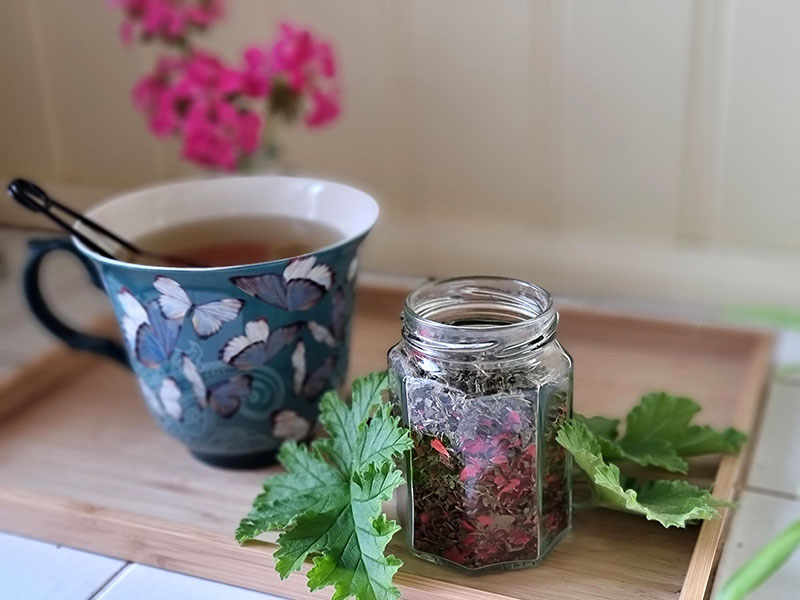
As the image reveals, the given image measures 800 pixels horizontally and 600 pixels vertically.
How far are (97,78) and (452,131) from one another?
1.35ft

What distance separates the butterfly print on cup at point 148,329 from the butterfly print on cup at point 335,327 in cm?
8

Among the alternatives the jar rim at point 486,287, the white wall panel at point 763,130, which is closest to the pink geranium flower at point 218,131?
the jar rim at point 486,287

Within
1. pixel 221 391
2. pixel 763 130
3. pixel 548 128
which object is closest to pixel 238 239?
pixel 221 391

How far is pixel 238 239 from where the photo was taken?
0.67 m

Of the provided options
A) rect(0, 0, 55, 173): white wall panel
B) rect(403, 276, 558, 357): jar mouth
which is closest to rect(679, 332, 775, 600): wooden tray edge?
rect(403, 276, 558, 357): jar mouth

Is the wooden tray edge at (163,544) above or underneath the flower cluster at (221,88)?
underneath

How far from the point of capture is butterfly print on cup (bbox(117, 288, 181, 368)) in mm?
562

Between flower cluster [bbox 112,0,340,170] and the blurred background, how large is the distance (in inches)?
4.0

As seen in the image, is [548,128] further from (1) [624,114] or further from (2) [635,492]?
(2) [635,492]

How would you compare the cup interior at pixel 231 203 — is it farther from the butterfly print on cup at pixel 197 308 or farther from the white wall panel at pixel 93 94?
the white wall panel at pixel 93 94

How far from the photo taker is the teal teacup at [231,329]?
21.7 inches

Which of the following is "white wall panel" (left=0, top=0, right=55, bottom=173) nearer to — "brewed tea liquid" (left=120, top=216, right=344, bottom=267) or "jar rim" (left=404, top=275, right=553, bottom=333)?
"brewed tea liquid" (left=120, top=216, right=344, bottom=267)

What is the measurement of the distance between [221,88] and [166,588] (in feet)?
1.42

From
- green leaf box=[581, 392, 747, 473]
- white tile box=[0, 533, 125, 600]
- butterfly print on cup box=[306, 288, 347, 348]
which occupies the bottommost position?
white tile box=[0, 533, 125, 600]
